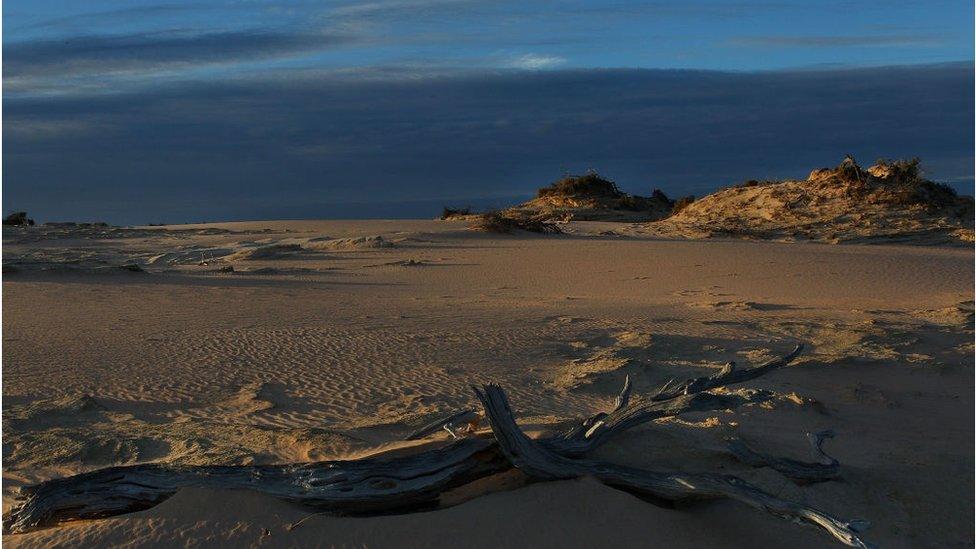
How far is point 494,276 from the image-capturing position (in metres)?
12.7

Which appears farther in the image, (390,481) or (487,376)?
(487,376)

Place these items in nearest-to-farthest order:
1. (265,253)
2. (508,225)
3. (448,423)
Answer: (448,423) < (265,253) < (508,225)

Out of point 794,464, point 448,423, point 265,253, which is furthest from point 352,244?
point 794,464

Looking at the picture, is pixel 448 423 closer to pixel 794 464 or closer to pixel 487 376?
pixel 794 464

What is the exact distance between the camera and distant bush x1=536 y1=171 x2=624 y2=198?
28.3m

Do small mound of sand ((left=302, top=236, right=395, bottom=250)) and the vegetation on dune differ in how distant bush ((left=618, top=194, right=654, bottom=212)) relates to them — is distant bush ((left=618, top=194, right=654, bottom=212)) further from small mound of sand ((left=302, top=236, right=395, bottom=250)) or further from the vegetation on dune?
small mound of sand ((left=302, top=236, right=395, bottom=250))

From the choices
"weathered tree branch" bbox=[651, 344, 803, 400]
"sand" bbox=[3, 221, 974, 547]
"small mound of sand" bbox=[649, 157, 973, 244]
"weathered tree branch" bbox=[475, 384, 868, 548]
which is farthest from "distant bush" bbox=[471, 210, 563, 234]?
"weathered tree branch" bbox=[475, 384, 868, 548]

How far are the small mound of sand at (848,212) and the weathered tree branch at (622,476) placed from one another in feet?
47.2

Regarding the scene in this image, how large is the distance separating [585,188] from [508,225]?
958cm

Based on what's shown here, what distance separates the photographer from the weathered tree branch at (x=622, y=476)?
3.80m

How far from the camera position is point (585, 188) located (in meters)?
28.4

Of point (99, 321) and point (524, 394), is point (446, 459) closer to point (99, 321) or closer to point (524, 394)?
point (524, 394)

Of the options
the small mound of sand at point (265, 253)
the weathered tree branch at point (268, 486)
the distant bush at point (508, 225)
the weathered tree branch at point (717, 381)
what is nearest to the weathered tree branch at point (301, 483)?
the weathered tree branch at point (268, 486)

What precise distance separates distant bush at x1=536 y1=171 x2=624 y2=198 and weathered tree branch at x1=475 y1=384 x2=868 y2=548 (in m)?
24.2
